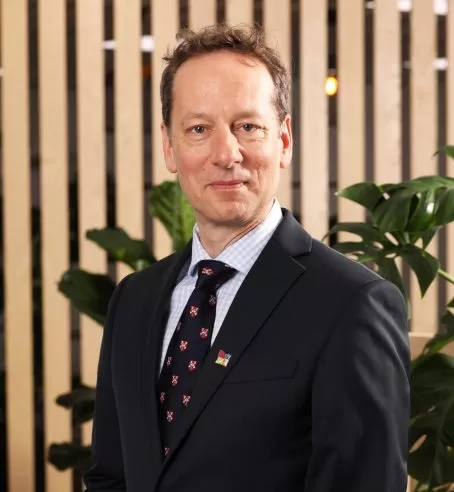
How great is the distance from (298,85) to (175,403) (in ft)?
8.03

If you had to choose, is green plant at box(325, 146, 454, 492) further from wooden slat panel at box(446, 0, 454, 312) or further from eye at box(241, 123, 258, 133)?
wooden slat panel at box(446, 0, 454, 312)

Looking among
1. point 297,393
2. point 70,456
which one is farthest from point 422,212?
point 70,456

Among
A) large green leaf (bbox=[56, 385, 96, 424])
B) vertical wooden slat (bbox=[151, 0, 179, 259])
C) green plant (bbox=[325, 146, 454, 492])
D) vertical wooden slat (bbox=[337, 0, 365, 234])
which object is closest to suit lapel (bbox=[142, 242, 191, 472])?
green plant (bbox=[325, 146, 454, 492])

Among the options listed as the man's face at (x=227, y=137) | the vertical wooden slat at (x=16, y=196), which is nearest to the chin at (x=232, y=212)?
the man's face at (x=227, y=137)

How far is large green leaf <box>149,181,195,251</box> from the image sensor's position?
2.63m

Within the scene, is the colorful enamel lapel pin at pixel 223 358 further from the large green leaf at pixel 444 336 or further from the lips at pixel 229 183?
the large green leaf at pixel 444 336

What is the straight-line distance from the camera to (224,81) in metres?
1.18

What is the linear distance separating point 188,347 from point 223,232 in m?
0.17

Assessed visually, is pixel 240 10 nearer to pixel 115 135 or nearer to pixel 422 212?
pixel 115 135

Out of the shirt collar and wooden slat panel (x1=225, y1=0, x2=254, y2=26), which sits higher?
wooden slat panel (x1=225, y1=0, x2=254, y2=26)

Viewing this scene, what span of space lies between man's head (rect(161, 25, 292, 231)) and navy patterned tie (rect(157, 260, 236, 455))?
0.08m

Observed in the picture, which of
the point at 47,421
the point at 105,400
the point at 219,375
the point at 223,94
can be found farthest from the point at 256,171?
the point at 47,421

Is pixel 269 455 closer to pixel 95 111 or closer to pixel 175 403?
pixel 175 403

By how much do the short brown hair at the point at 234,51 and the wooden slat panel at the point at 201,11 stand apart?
85.9 inches
